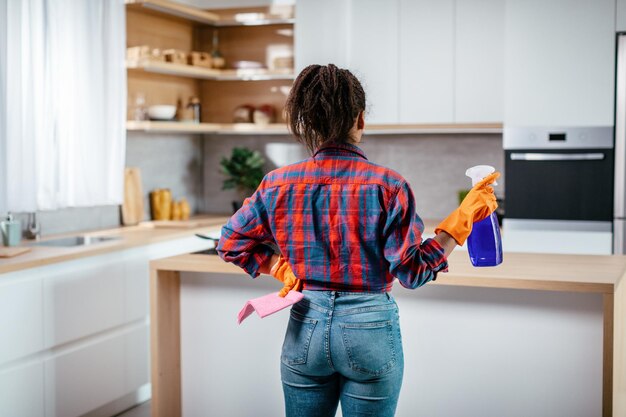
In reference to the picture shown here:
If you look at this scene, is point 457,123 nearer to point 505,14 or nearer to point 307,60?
point 505,14

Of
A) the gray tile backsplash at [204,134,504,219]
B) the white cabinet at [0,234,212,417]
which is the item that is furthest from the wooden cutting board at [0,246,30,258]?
the gray tile backsplash at [204,134,504,219]

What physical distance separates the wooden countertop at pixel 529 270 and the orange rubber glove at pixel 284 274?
0.80m

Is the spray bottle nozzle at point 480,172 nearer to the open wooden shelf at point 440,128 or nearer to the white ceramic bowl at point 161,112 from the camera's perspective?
the open wooden shelf at point 440,128

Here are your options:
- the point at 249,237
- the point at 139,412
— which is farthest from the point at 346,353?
the point at 139,412

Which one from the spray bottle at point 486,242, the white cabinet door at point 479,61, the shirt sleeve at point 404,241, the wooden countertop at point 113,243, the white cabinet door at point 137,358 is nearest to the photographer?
the shirt sleeve at point 404,241

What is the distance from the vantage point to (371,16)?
15.3ft

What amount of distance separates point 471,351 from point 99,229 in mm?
2420

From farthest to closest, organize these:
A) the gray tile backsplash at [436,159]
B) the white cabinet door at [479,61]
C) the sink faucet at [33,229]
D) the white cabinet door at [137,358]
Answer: the gray tile backsplash at [436,159] → the white cabinet door at [479,61] → the sink faucet at [33,229] → the white cabinet door at [137,358]

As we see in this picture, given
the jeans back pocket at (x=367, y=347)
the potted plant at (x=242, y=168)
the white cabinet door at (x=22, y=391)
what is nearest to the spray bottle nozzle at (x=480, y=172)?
the jeans back pocket at (x=367, y=347)

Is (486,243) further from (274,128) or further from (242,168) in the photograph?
(242,168)

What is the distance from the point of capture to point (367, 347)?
1.83 meters

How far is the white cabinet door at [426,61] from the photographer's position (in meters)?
4.56

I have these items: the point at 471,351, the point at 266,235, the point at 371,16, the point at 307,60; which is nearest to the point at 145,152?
the point at 307,60

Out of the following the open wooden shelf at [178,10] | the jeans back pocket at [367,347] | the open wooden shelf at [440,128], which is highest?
the open wooden shelf at [178,10]
